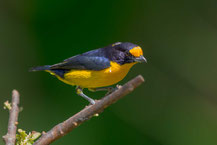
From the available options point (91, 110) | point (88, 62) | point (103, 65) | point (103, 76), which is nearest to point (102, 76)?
point (103, 76)

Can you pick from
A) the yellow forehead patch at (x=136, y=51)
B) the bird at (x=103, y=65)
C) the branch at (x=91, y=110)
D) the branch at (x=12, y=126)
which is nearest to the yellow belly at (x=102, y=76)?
the bird at (x=103, y=65)

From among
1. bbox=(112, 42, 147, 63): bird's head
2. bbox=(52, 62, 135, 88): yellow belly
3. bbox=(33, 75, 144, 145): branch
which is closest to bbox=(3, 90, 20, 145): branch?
bbox=(33, 75, 144, 145): branch

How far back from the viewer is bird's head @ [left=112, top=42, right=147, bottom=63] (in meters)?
3.05

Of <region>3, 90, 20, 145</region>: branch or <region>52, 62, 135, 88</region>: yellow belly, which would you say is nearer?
<region>3, 90, 20, 145</region>: branch

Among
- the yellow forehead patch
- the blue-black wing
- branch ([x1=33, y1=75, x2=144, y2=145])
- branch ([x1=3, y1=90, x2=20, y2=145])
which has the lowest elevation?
branch ([x1=33, y1=75, x2=144, y2=145])

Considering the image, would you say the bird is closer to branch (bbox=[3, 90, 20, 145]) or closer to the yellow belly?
the yellow belly

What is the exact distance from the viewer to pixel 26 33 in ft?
14.1

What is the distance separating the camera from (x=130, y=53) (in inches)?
122

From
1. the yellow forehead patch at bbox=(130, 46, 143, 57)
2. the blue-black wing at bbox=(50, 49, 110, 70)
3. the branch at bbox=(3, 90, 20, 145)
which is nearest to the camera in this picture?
the branch at bbox=(3, 90, 20, 145)

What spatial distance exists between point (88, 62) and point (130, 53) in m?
0.47

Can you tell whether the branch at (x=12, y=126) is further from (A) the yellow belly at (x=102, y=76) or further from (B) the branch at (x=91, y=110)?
(A) the yellow belly at (x=102, y=76)

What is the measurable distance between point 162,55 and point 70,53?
1.31m

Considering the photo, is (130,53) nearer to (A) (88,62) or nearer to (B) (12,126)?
(A) (88,62)

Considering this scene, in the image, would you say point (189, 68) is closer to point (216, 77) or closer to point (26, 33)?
point (216, 77)
